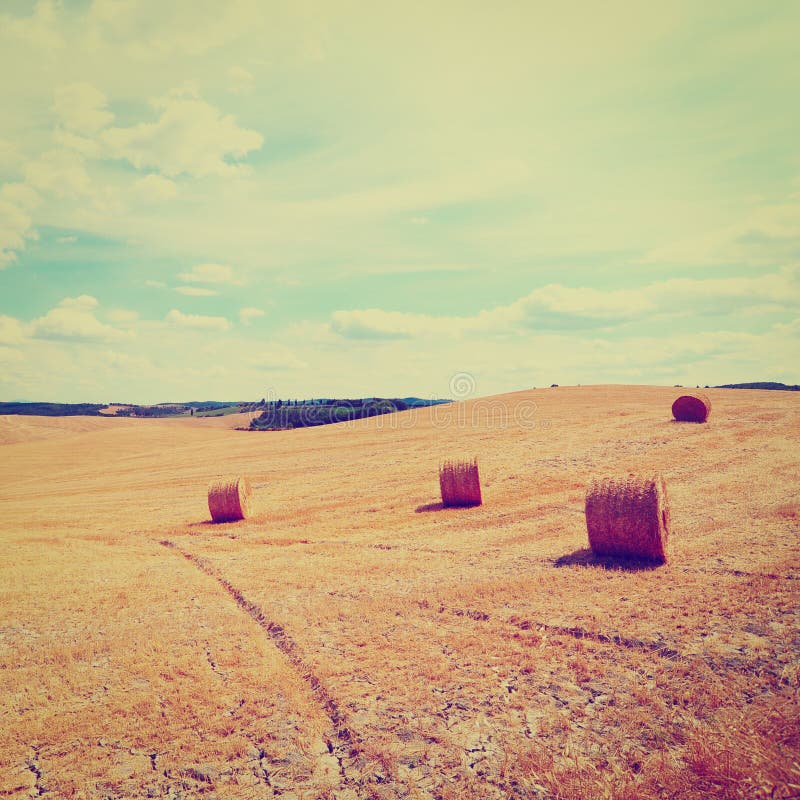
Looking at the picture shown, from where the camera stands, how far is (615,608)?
28.5ft

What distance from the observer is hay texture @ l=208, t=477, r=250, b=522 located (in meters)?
19.7

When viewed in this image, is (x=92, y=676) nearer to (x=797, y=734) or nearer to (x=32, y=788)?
(x=32, y=788)

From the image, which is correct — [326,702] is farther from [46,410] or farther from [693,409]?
[46,410]

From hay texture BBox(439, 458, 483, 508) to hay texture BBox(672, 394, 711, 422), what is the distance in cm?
1676

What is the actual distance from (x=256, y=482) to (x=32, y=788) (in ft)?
78.8

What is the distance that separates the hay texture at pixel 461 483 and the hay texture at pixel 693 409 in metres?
16.8

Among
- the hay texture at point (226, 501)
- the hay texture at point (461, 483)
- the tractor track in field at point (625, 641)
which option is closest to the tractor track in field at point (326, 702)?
the tractor track in field at point (625, 641)

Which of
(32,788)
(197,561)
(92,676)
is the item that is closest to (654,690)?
(32,788)

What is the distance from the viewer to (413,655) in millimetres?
7609

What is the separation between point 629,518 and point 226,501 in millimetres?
13702

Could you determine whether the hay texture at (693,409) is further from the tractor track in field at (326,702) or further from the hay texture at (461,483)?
the tractor track in field at (326,702)

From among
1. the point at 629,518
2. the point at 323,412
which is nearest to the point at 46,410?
the point at 323,412

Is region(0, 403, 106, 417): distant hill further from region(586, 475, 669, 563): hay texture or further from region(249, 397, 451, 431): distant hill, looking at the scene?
region(586, 475, 669, 563): hay texture

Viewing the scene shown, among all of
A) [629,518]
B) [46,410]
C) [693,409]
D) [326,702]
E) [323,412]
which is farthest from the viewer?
[46,410]
